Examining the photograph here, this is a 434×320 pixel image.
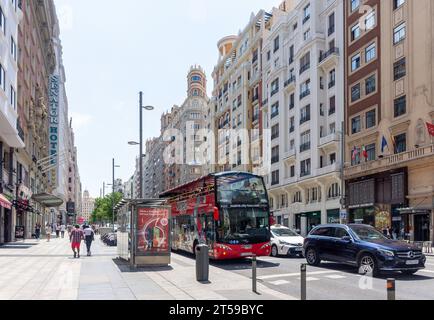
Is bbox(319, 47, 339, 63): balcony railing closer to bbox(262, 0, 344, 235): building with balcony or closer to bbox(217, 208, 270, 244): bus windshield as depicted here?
bbox(262, 0, 344, 235): building with balcony

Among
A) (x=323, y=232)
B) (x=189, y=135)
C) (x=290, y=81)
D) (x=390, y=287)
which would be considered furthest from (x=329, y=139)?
(x=189, y=135)

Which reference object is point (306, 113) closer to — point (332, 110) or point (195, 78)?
point (332, 110)

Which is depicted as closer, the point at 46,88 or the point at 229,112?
the point at 46,88

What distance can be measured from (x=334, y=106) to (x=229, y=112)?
33.7 m

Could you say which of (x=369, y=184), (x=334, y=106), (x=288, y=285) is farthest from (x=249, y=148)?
(x=288, y=285)

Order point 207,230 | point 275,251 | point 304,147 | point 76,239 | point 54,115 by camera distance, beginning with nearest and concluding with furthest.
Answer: point 207,230
point 76,239
point 275,251
point 304,147
point 54,115

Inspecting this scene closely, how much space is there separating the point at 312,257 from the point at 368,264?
347cm

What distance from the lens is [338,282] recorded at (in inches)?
553

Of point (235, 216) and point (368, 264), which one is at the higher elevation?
point (235, 216)

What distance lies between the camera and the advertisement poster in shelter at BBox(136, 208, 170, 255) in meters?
18.1

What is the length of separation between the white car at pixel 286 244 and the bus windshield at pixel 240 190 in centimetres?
435

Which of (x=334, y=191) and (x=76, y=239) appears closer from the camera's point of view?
(x=76, y=239)

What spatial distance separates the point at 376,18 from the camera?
4231cm
